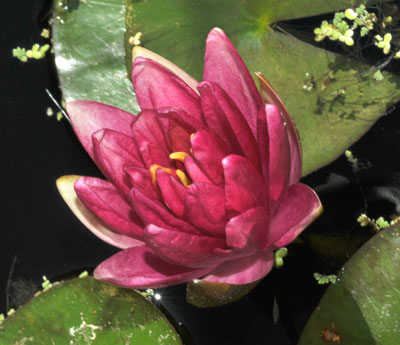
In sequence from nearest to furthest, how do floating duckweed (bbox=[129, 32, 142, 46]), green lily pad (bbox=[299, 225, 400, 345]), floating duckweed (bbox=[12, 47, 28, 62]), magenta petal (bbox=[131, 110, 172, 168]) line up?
magenta petal (bbox=[131, 110, 172, 168]) → green lily pad (bbox=[299, 225, 400, 345]) → floating duckweed (bbox=[129, 32, 142, 46]) → floating duckweed (bbox=[12, 47, 28, 62])

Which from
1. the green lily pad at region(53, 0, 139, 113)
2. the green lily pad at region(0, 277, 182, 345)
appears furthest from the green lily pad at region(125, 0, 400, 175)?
the green lily pad at region(0, 277, 182, 345)

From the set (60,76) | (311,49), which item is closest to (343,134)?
(311,49)

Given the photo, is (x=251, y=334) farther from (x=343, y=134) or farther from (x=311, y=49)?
(x=311, y=49)

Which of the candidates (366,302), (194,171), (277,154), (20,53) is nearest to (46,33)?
(20,53)

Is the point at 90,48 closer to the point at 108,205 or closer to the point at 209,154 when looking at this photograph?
the point at 108,205

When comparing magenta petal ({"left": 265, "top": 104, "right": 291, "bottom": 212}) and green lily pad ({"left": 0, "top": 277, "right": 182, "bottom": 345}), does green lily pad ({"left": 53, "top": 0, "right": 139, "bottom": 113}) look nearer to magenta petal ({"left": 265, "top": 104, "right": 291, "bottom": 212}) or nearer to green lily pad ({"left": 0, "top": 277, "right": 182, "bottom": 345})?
green lily pad ({"left": 0, "top": 277, "right": 182, "bottom": 345})

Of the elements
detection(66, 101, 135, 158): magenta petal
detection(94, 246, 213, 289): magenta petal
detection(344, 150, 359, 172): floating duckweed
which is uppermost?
detection(66, 101, 135, 158): magenta petal
